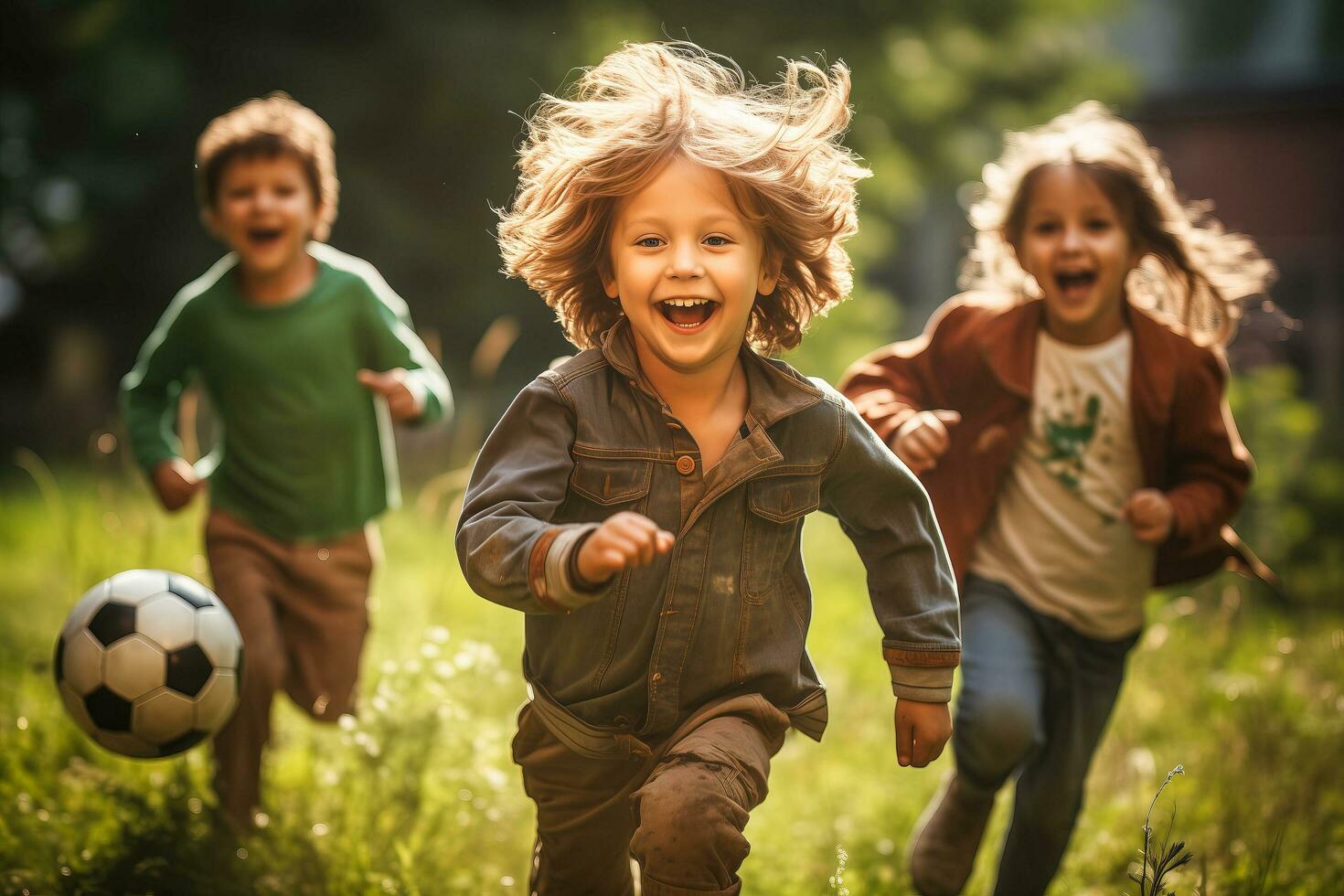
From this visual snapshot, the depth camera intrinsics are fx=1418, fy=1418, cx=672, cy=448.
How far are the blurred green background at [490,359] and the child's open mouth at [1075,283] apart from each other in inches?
27.2

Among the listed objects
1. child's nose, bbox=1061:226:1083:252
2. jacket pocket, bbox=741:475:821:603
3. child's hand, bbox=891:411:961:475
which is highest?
child's nose, bbox=1061:226:1083:252

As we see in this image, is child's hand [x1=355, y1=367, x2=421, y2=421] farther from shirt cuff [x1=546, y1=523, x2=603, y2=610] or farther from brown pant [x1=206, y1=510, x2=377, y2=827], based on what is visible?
shirt cuff [x1=546, y1=523, x2=603, y2=610]

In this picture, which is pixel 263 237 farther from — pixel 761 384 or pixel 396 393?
pixel 761 384

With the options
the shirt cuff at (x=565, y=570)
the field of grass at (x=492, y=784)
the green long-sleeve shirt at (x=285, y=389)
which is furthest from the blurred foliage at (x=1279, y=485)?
the shirt cuff at (x=565, y=570)

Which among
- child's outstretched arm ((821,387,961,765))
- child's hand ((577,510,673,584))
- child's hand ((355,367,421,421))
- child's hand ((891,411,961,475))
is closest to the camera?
child's hand ((577,510,673,584))

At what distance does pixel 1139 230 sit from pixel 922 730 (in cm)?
178

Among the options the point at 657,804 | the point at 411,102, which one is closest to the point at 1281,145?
the point at 411,102

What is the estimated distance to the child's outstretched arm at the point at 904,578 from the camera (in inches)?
110

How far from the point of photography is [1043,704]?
3.81m

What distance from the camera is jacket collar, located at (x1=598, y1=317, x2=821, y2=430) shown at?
2779 millimetres

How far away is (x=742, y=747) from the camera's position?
2.69 m

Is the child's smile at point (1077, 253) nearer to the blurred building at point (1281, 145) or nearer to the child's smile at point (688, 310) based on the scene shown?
the child's smile at point (688, 310)

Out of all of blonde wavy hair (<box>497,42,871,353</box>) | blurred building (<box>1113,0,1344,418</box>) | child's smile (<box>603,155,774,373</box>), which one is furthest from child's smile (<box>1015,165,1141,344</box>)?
blurred building (<box>1113,0,1344,418</box>)

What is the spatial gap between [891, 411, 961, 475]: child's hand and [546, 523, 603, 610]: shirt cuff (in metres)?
1.16
